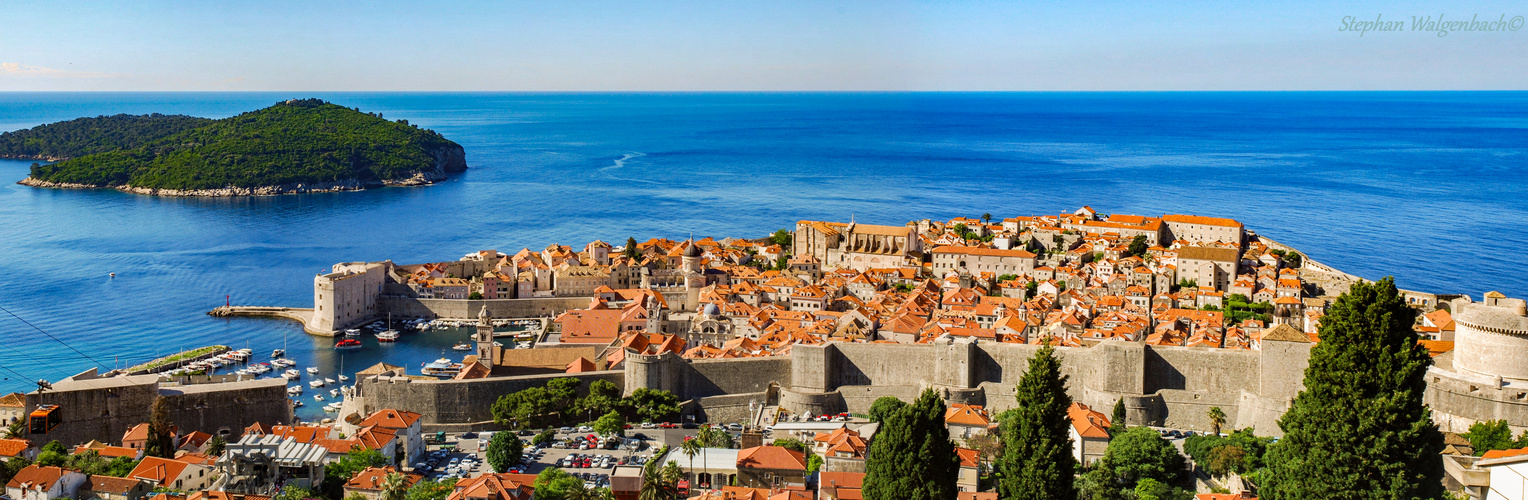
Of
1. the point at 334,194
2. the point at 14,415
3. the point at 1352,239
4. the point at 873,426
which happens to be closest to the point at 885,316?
the point at 873,426

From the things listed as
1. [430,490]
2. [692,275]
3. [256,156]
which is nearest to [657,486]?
[430,490]

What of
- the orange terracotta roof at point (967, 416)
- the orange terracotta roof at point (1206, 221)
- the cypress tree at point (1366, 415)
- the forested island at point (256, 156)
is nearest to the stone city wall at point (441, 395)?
the orange terracotta roof at point (967, 416)

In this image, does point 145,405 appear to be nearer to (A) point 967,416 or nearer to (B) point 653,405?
(B) point 653,405

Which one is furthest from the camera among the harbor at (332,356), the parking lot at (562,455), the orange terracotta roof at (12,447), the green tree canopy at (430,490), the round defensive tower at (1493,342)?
the harbor at (332,356)

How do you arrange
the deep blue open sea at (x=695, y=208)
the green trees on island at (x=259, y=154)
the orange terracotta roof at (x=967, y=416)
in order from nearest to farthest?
1. the orange terracotta roof at (x=967, y=416)
2. the deep blue open sea at (x=695, y=208)
3. the green trees on island at (x=259, y=154)

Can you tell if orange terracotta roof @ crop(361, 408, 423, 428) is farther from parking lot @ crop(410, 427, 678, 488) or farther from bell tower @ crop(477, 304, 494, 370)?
bell tower @ crop(477, 304, 494, 370)

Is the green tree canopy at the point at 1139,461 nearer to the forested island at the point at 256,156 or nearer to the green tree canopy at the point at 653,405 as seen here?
the green tree canopy at the point at 653,405

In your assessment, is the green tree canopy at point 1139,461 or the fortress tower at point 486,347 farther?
the fortress tower at point 486,347
